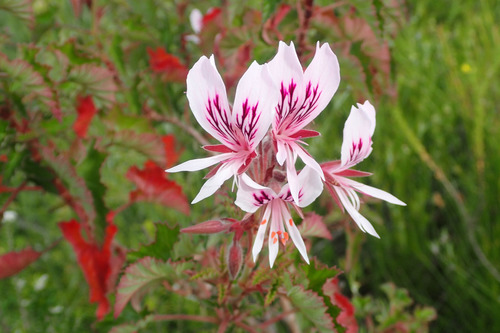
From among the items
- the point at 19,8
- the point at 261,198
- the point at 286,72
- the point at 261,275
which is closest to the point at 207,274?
the point at 261,275

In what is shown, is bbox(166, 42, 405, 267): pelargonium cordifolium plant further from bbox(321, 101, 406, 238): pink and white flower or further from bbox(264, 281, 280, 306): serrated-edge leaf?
bbox(264, 281, 280, 306): serrated-edge leaf

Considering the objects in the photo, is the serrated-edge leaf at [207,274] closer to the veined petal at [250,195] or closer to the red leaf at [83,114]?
the veined petal at [250,195]

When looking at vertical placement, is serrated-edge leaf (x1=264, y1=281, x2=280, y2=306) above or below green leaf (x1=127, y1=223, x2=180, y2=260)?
above

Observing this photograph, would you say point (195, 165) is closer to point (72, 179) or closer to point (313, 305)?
point (313, 305)

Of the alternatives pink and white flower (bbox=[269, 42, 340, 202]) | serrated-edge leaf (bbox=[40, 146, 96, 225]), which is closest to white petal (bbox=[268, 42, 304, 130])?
pink and white flower (bbox=[269, 42, 340, 202])

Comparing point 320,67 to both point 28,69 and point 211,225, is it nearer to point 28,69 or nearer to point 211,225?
point 211,225

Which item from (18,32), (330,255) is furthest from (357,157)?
(18,32)

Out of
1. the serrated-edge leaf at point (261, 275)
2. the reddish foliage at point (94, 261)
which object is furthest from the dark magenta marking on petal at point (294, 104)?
the reddish foliage at point (94, 261)
